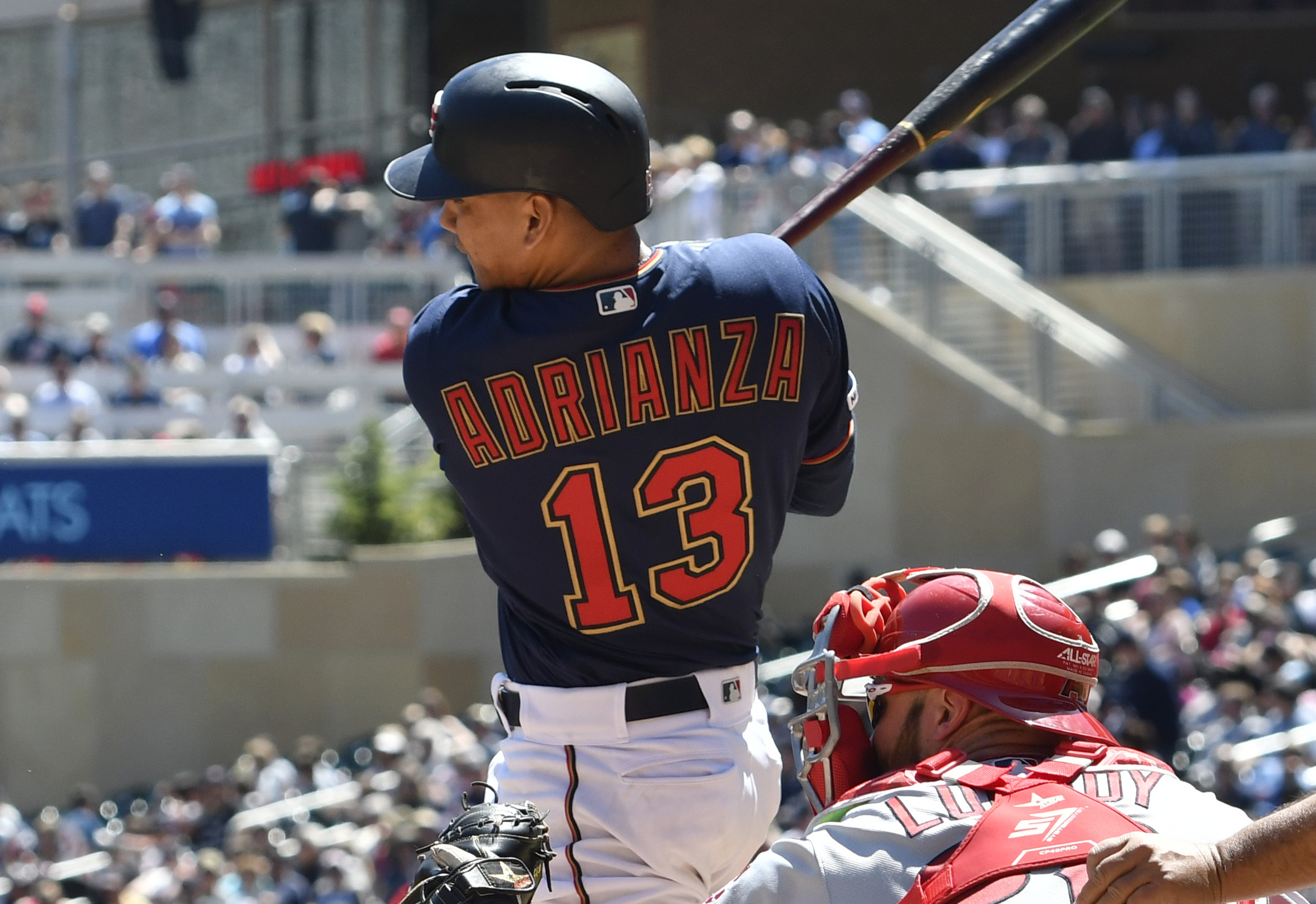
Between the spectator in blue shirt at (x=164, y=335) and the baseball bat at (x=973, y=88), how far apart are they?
11.0 m

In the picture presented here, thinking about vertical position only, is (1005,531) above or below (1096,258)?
below

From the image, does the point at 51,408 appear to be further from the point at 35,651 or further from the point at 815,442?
the point at 815,442

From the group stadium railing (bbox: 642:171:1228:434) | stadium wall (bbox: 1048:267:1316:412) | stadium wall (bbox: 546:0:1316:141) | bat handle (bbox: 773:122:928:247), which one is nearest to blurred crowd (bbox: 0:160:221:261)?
stadium railing (bbox: 642:171:1228:434)

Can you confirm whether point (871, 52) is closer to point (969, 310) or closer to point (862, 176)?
point (969, 310)

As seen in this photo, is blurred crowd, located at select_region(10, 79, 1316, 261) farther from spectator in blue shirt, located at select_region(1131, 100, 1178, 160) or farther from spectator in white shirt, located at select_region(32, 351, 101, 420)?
spectator in white shirt, located at select_region(32, 351, 101, 420)

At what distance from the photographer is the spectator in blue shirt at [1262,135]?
Result: 1368 centimetres

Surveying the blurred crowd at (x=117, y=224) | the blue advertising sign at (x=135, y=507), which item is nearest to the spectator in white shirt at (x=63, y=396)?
the blue advertising sign at (x=135, y=507)

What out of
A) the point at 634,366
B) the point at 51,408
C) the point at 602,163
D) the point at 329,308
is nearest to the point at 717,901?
the point at 634,366

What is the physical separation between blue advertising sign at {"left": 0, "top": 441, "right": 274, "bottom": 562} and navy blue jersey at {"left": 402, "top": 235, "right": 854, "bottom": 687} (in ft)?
30.9

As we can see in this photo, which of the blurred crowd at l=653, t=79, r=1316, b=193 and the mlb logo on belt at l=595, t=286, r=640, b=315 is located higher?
the mlb logo on belt at l=595, t=286, r=640, b=315

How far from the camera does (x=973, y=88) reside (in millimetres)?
2887

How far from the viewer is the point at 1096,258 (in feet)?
43.1

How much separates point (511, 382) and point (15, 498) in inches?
402

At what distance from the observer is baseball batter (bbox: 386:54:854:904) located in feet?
8.28
